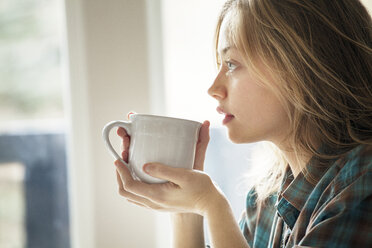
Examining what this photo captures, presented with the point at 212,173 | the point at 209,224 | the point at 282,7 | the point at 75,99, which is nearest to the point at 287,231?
the point at 209,224

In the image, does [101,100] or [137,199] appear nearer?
[137,199]

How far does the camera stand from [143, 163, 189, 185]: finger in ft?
2.54

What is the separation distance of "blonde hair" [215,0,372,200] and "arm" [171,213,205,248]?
315 millimetres

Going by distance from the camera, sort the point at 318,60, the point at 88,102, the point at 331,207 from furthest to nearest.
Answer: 1. the point at 88,102
2. the point at 318,60
3. the point at 331,207

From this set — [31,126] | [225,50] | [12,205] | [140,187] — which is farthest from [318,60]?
[12,205]

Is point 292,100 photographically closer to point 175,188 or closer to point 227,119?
point 227,119

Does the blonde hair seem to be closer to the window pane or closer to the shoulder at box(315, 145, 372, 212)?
the shoulder at box(315, 145, 372, 212)

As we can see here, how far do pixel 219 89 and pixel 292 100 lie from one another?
15 cm

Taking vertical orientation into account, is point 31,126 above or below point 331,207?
above

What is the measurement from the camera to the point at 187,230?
1018 millimetres

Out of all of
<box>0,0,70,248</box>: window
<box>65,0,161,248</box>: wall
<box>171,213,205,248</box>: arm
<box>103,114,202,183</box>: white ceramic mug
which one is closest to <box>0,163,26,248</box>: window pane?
<box>0,0,70,248</box>: window

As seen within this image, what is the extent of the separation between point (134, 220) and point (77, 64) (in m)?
0.60

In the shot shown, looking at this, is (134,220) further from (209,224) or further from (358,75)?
(358,75)

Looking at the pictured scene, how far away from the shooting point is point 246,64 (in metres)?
0.85
